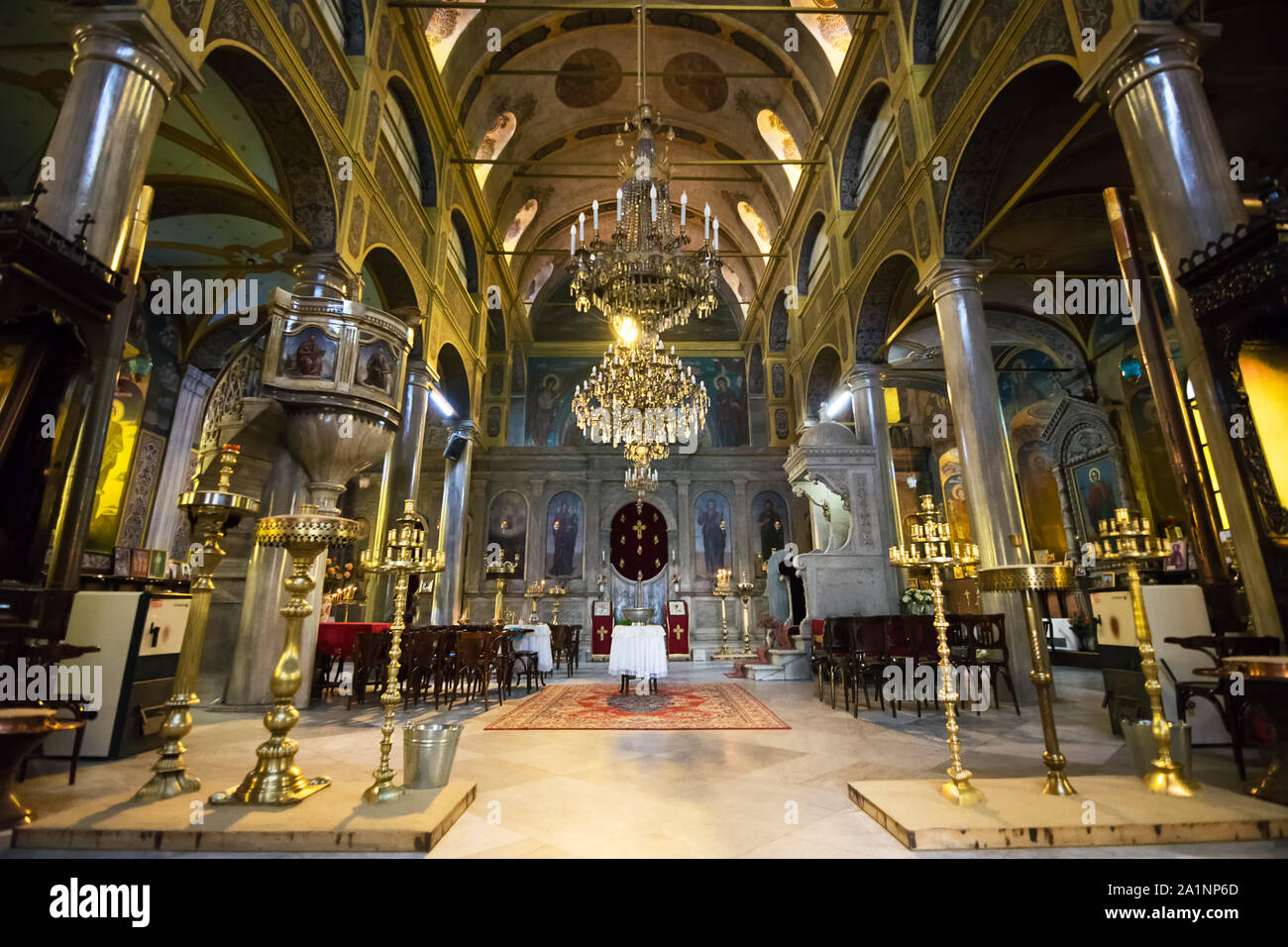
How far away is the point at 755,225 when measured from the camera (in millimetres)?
14656

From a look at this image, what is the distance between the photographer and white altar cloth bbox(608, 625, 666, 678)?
20.5 feet

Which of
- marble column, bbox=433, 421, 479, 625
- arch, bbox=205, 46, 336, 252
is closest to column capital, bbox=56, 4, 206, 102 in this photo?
arch, bbox=205, 46, 336, 252

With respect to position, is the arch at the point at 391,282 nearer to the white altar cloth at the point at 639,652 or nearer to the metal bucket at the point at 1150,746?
the white altar cloth at the point at 639,652

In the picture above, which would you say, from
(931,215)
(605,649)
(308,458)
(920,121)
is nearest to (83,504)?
(308,458)

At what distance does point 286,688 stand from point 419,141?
984 cm

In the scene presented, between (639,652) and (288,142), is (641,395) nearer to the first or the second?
(639,652)

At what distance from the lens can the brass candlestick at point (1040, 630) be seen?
2.34 m

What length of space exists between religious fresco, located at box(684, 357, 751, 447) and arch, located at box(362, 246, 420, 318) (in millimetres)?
8289

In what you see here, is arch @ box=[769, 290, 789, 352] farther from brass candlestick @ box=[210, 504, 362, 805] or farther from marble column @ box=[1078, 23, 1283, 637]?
brass candlestick @ box=[210, 504, 362, 805]

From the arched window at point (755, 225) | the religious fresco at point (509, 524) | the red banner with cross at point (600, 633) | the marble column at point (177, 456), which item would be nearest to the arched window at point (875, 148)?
the arched window at point (755, 225)

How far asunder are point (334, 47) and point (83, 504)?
20.0 ft

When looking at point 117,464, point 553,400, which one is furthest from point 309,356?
point 553,400

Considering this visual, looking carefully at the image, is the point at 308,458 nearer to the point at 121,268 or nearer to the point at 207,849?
the point at 121,268

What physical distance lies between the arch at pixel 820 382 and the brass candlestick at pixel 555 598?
6.30m
